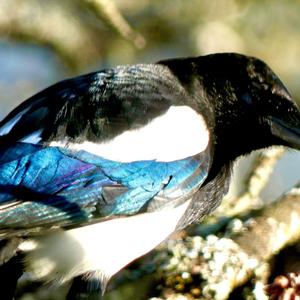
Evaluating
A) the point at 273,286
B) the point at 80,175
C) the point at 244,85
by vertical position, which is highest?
the point at 244,85

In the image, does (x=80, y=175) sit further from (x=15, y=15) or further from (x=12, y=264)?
(x=15, y=15)

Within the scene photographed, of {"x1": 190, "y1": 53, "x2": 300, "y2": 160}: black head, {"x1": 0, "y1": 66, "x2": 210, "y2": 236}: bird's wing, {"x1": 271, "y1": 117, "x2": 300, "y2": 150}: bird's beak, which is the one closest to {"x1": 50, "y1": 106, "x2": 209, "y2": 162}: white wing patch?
{"x1": 0, "y1": 66, "x2": 210, "y2": 236}: bird's wing

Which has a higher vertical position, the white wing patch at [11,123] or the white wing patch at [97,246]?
the white wing patch at [11,123]

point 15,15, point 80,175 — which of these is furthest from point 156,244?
point 15,15

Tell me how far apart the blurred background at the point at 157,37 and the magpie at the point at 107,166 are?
123 centimetres

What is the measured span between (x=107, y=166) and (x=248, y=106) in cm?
73

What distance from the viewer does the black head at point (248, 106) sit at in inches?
184

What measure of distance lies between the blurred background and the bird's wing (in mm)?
1416

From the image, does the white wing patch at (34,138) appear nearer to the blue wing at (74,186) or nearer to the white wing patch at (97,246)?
the blue wing at (74,186)

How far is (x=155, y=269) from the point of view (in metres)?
4.39

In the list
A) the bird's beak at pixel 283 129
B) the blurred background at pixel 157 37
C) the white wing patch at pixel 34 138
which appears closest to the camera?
the white wing patch at pixel 34 138

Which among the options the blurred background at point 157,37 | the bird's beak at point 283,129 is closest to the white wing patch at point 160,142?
the bird's beak at point 283,129

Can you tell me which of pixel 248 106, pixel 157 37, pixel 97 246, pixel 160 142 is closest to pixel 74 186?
pixel 97 246

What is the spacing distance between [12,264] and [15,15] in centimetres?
177
